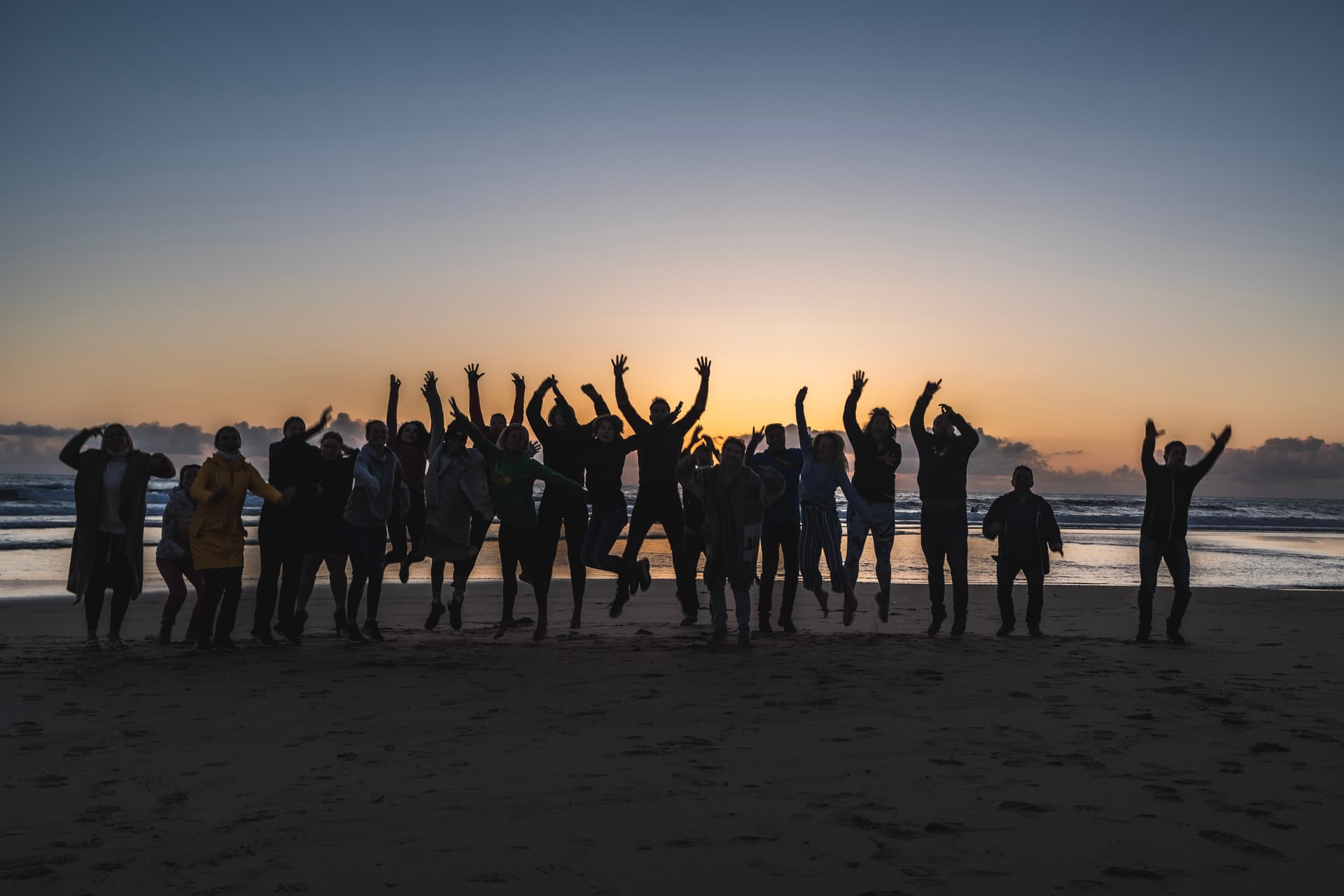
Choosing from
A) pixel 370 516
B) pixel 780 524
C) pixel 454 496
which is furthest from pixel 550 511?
pixel 780 524

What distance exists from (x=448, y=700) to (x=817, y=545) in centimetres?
419

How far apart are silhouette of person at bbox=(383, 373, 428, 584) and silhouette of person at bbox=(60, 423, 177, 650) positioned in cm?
213

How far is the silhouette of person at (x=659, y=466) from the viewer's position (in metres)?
9.16

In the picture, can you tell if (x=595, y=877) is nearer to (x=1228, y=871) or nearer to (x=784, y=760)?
(x=784, y=760)

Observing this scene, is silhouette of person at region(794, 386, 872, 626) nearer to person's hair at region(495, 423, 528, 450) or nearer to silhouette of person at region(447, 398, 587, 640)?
silhouette of person at region(447, 398, 587, 640)

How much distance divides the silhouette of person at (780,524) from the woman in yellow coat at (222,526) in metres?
4.30

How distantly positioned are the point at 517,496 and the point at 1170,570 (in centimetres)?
598

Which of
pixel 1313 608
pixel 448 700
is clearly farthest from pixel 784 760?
pixel 1313 608

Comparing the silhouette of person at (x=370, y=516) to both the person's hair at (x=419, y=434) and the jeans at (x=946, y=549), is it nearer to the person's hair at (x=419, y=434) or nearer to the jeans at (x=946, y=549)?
the person's hair at (x=419, y=434)

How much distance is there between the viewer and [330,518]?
8.39 metres

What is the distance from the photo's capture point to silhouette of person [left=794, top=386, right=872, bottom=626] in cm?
902

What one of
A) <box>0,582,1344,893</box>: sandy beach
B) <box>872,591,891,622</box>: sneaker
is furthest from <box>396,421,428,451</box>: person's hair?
<box>872,591,891,622</box>: sneaker

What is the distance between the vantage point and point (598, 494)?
9258 mm

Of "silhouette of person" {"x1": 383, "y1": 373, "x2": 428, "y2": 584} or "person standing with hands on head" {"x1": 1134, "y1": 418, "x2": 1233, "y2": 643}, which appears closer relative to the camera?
"person standing with hands on head" {"x1": 1134, "y1": 418, "x2": 1233, "y2": 643}
